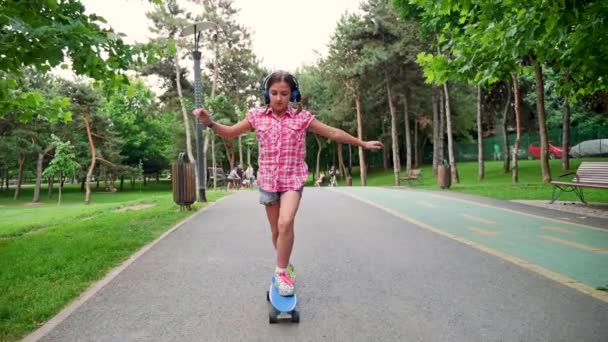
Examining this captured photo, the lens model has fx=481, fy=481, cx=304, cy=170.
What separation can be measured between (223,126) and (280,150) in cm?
58

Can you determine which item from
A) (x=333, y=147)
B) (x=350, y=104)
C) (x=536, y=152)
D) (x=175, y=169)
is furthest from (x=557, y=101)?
(x=175, y=169)

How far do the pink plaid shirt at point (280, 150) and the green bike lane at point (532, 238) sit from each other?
278cm

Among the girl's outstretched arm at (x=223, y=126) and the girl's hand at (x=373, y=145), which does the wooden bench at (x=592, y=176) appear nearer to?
the girl's hand at (x=373, y=145)

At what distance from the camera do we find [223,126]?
425cm

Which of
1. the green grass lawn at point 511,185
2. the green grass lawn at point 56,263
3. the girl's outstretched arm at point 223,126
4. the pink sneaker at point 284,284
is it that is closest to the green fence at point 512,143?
the green grass lawn at point 511,185

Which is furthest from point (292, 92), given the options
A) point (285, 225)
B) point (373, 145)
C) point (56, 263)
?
point (56, 263)

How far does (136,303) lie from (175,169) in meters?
8.27

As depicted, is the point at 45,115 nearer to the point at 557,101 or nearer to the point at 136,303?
the point at 136,303

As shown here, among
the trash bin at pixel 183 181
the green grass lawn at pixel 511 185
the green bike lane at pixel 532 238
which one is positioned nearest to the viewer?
the green bike lane at pixel 532 238

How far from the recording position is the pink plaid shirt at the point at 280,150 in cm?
406

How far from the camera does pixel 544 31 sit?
7.04 meters

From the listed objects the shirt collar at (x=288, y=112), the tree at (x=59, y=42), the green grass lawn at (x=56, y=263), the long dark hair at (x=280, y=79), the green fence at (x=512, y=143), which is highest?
the green fence at (x=512, y=143)

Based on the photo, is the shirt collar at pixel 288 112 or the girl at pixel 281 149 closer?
the girl at pixel 281 149

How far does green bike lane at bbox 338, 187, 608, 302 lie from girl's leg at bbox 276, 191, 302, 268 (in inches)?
104
